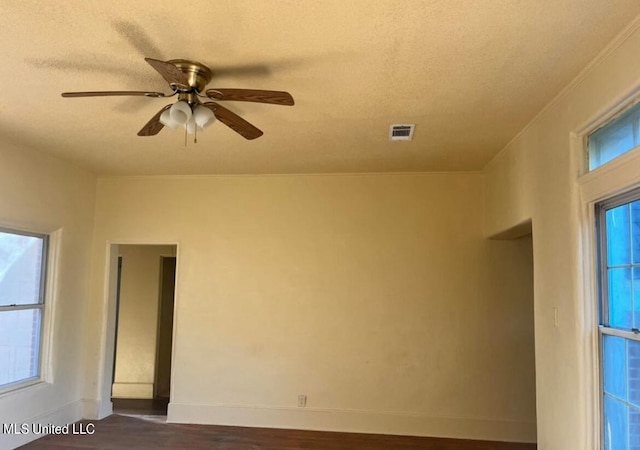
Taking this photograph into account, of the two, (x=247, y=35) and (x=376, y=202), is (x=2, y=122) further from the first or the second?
(x=376, y=202)

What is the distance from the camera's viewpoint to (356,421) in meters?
4.68

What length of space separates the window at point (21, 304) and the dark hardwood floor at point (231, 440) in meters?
0.68

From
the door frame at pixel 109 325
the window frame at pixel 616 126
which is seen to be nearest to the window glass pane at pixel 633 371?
the window frame at pixel 616 126

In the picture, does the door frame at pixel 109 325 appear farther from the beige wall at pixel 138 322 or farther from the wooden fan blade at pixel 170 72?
the wooden fan blade at pixel 170 72

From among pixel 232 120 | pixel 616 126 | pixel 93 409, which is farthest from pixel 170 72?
pixel 93 409

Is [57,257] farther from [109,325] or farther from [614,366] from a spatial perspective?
[614,366]

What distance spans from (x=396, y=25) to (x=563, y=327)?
2.00 metres

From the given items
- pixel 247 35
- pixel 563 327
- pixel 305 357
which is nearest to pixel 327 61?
pixel 247 35

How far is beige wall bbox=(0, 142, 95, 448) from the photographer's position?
395cm

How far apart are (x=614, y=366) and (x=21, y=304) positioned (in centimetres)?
457

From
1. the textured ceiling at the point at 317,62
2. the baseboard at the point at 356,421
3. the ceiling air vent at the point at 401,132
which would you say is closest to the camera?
the textured ceiling at the point at 317,62

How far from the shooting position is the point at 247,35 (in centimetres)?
220

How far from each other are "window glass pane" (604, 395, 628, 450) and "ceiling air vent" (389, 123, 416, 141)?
209 centimetres

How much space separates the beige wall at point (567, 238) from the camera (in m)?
2.29
